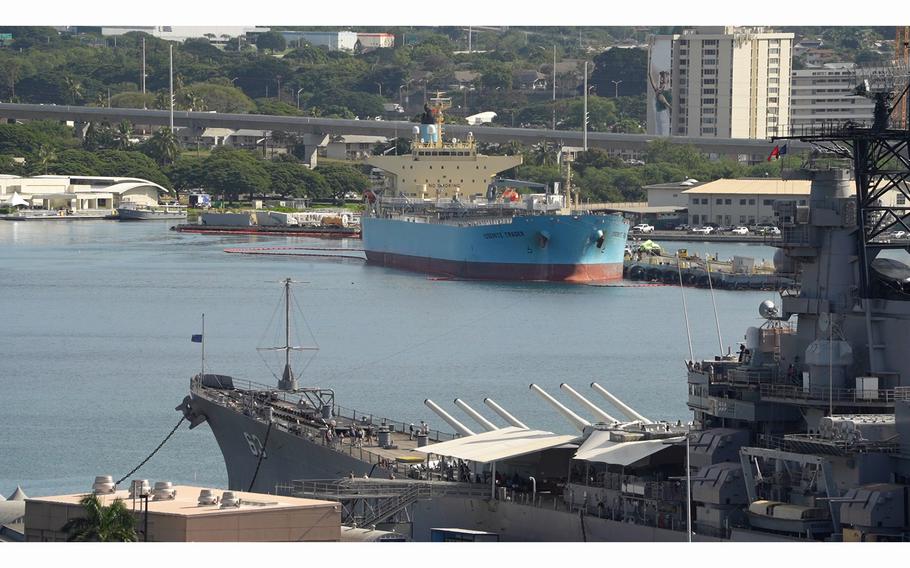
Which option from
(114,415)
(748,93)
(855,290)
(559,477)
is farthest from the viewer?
(748,93)

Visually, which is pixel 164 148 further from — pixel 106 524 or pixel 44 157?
pixel 106 524

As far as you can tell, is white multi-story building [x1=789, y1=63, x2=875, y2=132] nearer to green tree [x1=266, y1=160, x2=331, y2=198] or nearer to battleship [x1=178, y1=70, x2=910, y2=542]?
green tree [x1=266, y1=160, x2=331, y2=198]

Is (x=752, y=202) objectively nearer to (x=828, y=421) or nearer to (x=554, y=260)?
(x=554, y=260)

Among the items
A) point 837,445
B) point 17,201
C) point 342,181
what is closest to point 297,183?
point 342,181

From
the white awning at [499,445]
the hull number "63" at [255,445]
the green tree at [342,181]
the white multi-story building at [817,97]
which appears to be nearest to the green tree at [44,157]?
the green tree at [342,181]

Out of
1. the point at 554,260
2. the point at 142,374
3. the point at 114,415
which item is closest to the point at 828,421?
the point at 114,415

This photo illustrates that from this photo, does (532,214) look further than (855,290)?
Yes
